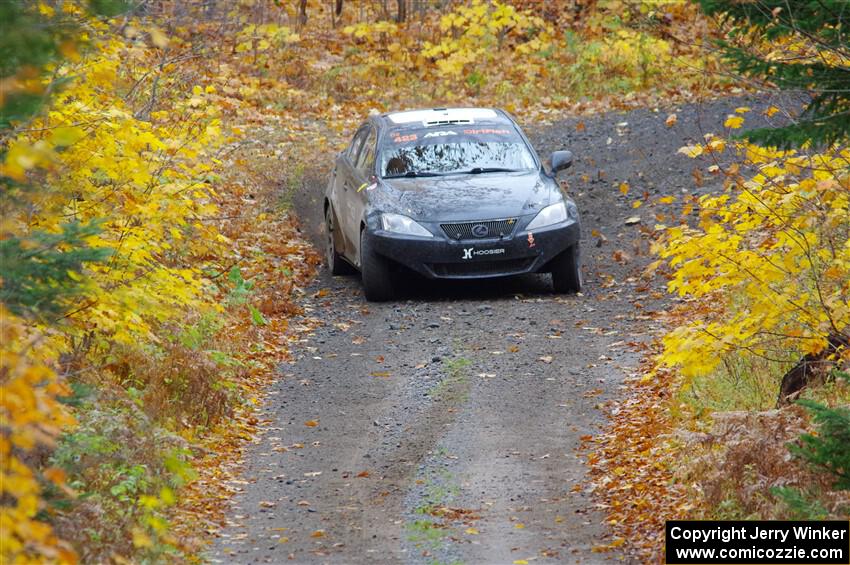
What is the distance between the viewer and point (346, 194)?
44.9ft

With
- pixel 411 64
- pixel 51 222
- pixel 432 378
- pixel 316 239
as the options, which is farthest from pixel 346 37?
pixel 51 222

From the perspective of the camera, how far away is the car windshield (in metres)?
13.2

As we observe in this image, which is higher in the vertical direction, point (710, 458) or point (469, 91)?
point (710, 458)

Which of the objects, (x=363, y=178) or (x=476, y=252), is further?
(x=363, y=178)

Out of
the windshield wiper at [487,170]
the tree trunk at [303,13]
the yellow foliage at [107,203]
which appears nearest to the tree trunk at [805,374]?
the yellow foliage at [107,203]

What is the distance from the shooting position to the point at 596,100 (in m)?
23.3

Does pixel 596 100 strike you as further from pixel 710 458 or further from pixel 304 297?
pixel 710 458

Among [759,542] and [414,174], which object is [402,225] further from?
[759,542]

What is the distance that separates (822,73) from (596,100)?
701 inches

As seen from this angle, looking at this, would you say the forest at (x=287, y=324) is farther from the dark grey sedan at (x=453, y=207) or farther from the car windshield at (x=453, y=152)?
the car windshield at (x=453, y=152)

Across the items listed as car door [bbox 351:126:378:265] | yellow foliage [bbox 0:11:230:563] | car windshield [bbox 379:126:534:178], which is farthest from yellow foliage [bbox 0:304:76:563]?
car windshield [bbox 379:126:534:178]

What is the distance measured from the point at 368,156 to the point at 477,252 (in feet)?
7.18

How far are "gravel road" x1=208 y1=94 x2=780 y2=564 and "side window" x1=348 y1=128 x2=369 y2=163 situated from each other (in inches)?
58.1

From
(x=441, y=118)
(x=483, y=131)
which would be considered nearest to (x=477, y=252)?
(x=483, y=131)
